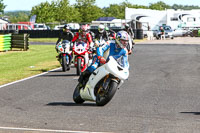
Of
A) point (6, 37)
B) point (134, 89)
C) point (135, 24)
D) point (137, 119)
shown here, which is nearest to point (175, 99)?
point (134, 89)

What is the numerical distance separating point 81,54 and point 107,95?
6852 millimetres

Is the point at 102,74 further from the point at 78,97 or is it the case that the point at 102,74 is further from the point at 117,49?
the point at 78,97

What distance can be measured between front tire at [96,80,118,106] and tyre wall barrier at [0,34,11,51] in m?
23.1

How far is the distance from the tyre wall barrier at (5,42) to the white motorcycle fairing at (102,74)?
22879mm

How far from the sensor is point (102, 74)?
32.2 feet

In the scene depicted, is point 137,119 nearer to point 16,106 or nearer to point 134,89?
point 16,106

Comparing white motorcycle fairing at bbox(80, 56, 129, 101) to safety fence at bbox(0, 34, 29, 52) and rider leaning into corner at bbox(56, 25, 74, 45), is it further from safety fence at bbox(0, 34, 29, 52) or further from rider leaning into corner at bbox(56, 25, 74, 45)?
safety fence at bbox(0, 34, 29, 52)

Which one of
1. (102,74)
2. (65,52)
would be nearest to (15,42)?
(65,52)

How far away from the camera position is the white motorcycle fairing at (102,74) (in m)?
9.62

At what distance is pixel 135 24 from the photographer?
5416 cm

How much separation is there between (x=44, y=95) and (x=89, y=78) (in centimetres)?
229

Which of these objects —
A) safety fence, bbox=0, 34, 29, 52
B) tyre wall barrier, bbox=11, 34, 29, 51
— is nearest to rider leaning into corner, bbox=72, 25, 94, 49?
safety fence, bbox=0, 34, 29, 52

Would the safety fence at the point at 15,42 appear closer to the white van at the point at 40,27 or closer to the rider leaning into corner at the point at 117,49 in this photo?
the rider leaning into corner at the point at 117,49

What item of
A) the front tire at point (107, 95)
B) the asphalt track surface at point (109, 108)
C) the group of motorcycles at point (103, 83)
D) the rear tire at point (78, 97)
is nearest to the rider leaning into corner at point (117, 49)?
the group of motorcycles at point (103, 83)
